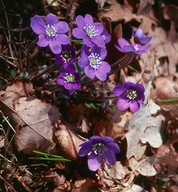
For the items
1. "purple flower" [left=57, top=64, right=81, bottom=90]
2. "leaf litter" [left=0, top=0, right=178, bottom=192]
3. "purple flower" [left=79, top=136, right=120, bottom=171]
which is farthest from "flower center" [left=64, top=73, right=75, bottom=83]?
"purple flower" [left=79, top=136, right=120, bottom=171]

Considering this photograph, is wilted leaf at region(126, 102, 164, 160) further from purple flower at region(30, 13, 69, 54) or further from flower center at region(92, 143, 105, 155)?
purple flower at region(30, 13, 69, 54)

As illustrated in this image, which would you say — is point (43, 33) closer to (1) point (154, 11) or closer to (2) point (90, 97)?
(2) point (90, 97)

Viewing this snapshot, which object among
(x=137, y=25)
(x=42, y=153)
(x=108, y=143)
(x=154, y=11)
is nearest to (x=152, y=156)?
(x=108, y=143)

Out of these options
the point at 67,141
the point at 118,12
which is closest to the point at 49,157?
the point at 67,141

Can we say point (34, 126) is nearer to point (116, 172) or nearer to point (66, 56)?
point (66, 56)

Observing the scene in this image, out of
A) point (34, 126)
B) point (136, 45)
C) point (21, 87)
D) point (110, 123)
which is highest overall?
point (136, 45)
